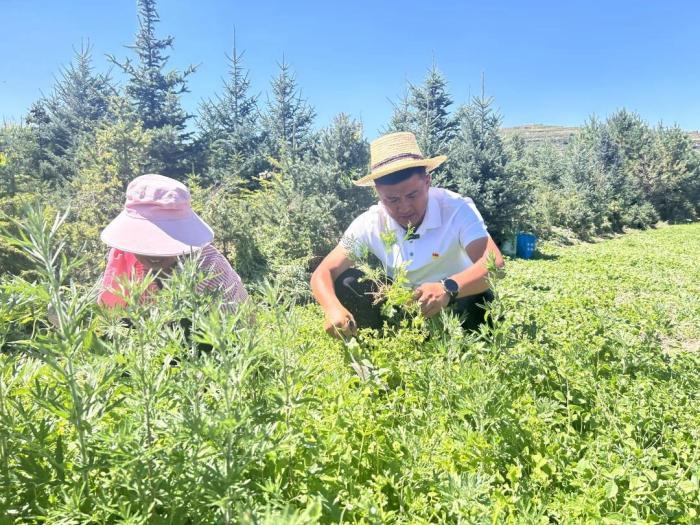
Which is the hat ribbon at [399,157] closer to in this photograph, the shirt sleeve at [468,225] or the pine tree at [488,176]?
the shirt sleeve at [468,225]

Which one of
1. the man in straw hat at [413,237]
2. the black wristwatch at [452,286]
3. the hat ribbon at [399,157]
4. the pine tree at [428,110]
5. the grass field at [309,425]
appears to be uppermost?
the pine tree at [428,110]

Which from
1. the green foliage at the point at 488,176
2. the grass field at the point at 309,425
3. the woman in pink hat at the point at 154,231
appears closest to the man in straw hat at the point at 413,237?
the grass field at the point at 309,425

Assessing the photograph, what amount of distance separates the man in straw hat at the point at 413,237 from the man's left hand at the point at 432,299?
0.40 meters

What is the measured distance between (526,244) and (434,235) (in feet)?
32.6

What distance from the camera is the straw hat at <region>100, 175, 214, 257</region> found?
212 centimetres

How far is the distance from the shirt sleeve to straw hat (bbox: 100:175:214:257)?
1.63 meters

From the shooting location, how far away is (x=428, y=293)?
6.68ft

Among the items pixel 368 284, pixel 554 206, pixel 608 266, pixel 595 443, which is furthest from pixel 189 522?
pixel 554 206

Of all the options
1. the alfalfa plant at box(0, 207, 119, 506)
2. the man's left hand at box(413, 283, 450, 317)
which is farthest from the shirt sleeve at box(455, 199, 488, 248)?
the alfalfa plant at box(0, 207, 119, 506)

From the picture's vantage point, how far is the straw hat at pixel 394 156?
2682 millimetres

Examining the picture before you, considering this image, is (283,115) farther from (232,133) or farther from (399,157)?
(399,157)

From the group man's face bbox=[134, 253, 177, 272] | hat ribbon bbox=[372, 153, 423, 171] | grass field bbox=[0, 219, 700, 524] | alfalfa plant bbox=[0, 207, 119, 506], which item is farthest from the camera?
hat ribbon bbox=[372, 153, 423, 171]

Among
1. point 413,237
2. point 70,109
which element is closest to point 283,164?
point 413,237

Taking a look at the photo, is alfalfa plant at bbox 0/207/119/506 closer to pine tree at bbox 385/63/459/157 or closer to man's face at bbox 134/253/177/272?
man's face at bbox 134/253/177/272
